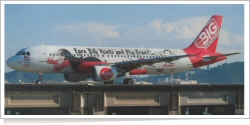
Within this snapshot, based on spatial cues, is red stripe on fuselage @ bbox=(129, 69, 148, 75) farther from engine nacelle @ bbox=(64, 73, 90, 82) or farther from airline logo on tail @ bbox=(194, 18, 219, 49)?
airline logo on tail @ bbox=(194, 18, 219, 49)

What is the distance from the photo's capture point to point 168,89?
36188 mm

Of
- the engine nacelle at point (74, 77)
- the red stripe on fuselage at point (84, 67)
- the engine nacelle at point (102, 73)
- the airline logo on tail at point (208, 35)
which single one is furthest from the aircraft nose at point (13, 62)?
the airline logo on tail at point (208, 35)

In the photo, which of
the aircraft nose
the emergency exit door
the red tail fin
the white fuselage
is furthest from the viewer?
the red tail fin

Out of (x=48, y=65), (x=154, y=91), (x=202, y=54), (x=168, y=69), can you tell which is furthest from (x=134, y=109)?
(x=202, y=54)

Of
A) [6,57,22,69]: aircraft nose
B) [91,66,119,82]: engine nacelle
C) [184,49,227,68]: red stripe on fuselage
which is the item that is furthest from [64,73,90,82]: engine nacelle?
[184,49,227,68]: red stripe on fuselage

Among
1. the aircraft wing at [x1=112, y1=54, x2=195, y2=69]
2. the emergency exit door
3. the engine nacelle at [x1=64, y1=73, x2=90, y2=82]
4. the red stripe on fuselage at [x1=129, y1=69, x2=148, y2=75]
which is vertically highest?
the emergency exit door

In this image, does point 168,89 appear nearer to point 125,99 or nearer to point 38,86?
point 125,99

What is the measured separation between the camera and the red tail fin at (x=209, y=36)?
5272cm

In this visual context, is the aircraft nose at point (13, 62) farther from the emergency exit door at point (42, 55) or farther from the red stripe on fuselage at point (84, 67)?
the red stripe on fuselage at point (84, 67)

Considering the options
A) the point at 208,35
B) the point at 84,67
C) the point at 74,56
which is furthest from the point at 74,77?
the point at 208,35

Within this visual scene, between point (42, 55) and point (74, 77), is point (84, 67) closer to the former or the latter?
point (74, 77)

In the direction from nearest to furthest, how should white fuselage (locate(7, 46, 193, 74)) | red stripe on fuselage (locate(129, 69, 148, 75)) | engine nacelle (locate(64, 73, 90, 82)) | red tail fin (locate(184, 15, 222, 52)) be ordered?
white fuselage (locate(7, 46, 193, 74)) < engine nacelle (locate(64, 73, 90, 82)) < red stripe on fuselage (locate(129, 69, 148, 75)) < red tail fin (locate(184, 15, 222, 52))

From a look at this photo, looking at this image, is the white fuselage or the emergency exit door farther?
the emergency exit door

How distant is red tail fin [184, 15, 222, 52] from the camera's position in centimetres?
5272
